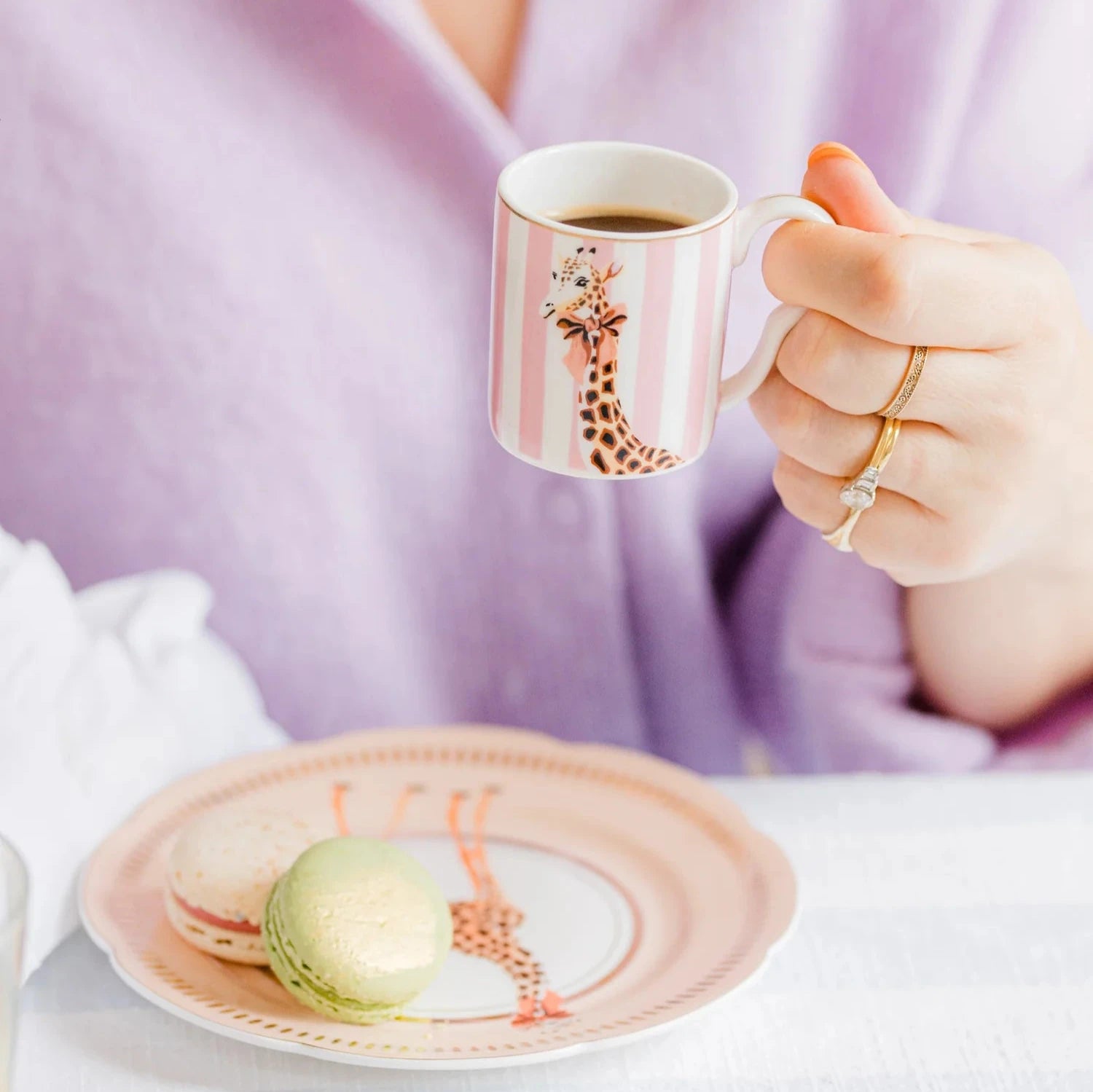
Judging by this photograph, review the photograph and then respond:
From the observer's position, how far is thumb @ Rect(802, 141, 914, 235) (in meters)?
0.67

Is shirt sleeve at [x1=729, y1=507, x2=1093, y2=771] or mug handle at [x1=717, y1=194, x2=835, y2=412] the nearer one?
mug handle at [x1=717, y1=194, x2=835, y2=412]

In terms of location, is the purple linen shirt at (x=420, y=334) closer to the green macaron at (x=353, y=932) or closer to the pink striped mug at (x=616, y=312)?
the pink striped mug at (x=616, y=312)

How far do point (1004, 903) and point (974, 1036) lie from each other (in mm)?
131

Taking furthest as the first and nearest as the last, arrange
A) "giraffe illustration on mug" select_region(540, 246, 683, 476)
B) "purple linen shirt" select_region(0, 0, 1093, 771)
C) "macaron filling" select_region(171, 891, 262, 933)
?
"purple linen shirt" select_region(0, 0, 1093, 771) → "macaron filling" select_region(171, 891, 262, 933) → "giraffe illustration on mug" select_region(540, 246, 683, 476)

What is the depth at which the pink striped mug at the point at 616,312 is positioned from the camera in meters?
0.61

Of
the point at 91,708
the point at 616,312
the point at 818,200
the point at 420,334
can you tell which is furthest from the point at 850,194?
the point at 91,708

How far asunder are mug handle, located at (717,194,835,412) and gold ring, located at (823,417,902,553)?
0.23 feet

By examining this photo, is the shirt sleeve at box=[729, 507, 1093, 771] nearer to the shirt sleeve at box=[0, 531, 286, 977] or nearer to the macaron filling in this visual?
the shirt sleeve at box=[0, 531, 286, 977]

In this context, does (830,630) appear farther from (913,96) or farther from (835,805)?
Answer: (913,96)

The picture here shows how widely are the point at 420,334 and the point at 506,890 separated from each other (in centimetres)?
41

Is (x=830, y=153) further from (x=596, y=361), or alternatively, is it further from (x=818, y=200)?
(x=596, y=361)

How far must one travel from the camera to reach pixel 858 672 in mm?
1033

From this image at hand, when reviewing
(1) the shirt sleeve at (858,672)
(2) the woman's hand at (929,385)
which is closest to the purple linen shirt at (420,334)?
(1) the shirt sleeve at (858,672)

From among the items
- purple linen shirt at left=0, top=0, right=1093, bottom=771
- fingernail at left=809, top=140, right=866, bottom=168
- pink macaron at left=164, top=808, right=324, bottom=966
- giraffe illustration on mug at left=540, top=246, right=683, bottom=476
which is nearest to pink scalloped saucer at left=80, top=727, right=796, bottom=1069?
pink macaron at left=164, top=808, right=324, bottom=966
